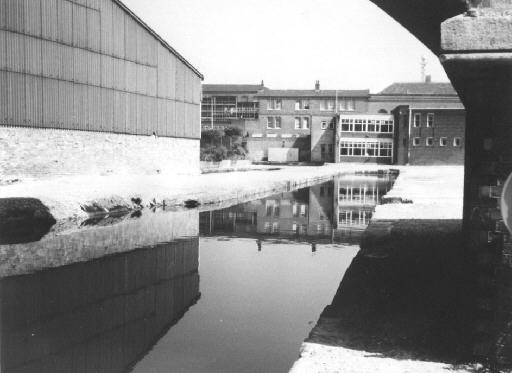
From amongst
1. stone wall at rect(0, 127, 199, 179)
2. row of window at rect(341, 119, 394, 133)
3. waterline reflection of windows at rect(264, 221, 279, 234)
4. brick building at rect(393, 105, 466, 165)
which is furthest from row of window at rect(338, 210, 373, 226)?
row of window at rect(341, 119, 394, 133)

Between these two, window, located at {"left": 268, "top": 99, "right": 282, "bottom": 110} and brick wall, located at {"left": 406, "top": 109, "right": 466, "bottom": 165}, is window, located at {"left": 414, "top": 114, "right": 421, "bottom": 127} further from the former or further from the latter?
window, located at {"left": 268, "top": 99, "right": 282, "bottom": 110}

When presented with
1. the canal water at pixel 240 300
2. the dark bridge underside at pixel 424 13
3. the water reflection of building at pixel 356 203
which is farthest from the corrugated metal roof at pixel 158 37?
the dark bridge underside at pixel 424 13

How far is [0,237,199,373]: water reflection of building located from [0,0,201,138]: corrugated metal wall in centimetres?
1361

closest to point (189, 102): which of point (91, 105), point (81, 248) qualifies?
point (91, 105)

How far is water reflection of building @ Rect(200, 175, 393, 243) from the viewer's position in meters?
15.2

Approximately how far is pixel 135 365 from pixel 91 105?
20.9m

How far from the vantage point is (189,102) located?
32.0 meters

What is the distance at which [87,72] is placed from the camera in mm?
24594

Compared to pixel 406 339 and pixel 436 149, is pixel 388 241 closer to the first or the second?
pixel 406 339

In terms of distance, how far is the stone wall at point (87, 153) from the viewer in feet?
69.9

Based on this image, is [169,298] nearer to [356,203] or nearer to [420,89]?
[356,203]

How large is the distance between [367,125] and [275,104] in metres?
13.0

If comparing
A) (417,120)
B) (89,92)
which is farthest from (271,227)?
(417,120)

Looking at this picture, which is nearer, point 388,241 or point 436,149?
point 388,241
